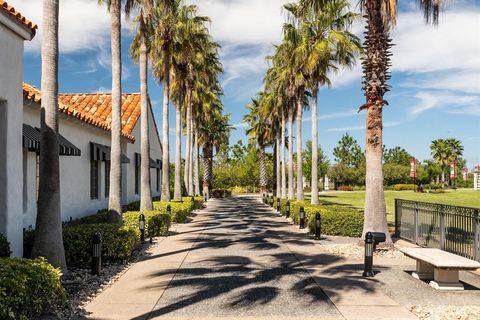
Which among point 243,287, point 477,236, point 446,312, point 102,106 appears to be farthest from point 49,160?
point 102,106

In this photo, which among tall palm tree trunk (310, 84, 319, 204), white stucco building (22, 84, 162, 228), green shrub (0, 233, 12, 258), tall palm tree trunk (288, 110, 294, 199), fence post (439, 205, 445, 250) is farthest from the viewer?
tall palm tree trunk (288, 110, 294, 199)

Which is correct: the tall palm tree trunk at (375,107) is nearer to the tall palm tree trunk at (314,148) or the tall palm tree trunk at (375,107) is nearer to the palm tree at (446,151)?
the tall palm tree trunk at (314,148)

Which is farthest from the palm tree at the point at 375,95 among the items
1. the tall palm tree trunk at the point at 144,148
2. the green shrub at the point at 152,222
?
the tall palm tree trunk at the point at 144,148

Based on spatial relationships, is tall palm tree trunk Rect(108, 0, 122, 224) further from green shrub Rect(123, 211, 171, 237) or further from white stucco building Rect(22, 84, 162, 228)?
white stucco building Rect(22, 84, 162, 228)

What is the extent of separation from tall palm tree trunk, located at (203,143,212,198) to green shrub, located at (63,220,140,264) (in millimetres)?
40970

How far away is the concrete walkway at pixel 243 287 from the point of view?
737cm

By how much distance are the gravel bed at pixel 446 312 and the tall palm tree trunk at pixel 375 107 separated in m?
6.27

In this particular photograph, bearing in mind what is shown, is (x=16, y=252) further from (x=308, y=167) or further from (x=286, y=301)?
(x=308, y=167)

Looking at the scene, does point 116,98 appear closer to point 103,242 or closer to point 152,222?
point 152,222

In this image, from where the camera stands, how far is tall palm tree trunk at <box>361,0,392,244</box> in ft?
46.3

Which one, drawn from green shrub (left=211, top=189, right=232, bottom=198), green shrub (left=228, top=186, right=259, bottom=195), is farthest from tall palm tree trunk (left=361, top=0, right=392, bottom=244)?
green shrub (left=228, top=186, right=259, bottom=195)

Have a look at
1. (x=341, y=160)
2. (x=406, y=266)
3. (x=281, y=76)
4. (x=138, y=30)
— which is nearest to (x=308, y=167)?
(x=341, y=160)

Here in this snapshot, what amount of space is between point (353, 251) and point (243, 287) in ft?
18.1

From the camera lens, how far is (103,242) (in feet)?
36.2
